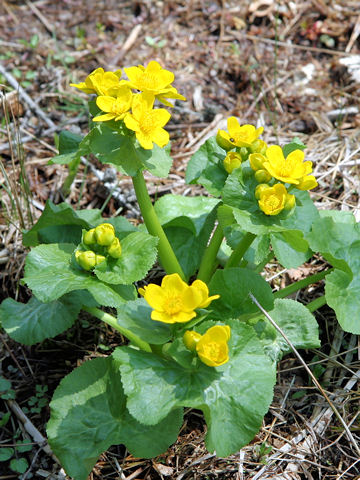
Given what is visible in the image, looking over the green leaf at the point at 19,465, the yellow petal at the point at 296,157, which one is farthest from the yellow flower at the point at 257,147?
the green leaf at the point at 19,465

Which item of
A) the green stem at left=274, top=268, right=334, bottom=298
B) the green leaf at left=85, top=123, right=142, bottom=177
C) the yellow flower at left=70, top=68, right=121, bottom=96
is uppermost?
the yellow flower at left=70, top=68, right=121, bottom=96

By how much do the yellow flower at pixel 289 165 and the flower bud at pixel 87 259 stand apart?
884mm

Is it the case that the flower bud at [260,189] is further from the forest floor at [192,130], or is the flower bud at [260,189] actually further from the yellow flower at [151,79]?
the forest floor at [192,130]

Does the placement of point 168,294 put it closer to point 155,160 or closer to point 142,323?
point 142,323

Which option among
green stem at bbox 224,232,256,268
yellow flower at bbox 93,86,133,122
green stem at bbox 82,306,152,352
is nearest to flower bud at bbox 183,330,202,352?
green stem at bbox 82,306,152,352

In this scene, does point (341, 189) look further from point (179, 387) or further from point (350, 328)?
point (179, 387)

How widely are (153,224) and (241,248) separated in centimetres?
47

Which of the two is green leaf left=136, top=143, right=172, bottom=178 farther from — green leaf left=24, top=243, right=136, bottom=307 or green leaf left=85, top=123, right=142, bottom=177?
green leaf left=24, top=243, right=136, bottom=307

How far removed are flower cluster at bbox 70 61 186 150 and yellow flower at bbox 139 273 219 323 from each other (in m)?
0.63

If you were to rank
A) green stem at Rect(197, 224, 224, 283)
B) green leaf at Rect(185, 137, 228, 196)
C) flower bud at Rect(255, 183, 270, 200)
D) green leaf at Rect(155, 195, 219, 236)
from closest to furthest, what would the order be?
flower bud at Rect(255, 183, 270, 200) → green leaf at Rect(185, 137, 228, 196) → green stem at Rect(197, 224, 224, 283) → green leaf at Rect(155, 195, 219, 236)

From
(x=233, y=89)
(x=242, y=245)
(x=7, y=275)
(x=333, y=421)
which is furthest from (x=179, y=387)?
(x=233, y=89)

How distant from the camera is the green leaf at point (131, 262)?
2.37m

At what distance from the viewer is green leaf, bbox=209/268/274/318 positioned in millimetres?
2459

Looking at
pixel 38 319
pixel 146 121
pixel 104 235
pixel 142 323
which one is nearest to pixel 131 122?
pixel 146 121
